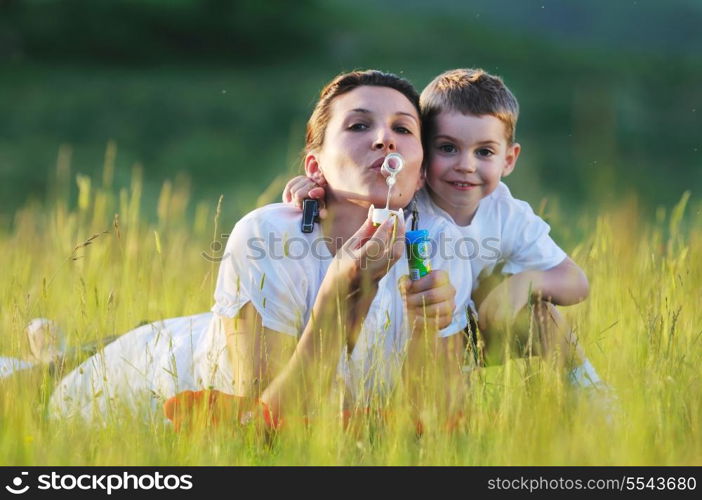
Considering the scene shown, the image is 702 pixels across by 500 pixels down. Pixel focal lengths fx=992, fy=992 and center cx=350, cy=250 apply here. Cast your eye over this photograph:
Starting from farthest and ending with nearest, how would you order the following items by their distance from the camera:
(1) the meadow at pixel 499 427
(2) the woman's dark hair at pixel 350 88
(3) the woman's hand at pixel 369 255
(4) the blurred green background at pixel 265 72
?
1. (4) the blurred green background at pixel 265 72
2. (2) the woman's dark hair at pixel 350 88
3. (3) the woman's hand at pixel 369 255
4. (1) the meadow at pixel 499 427

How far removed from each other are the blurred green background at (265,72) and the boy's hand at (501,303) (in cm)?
1312

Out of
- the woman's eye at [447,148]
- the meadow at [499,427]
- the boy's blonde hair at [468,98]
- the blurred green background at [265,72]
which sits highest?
the blurred green background at [265,72]

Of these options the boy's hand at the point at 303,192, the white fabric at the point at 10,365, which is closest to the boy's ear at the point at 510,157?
the boy's hand at the point at 303,192

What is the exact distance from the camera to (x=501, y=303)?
3611mm

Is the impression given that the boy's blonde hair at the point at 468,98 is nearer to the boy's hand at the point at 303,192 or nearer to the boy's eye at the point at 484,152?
the boy's eye at the point at 484,152

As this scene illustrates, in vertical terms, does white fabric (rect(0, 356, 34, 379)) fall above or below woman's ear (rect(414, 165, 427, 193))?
below

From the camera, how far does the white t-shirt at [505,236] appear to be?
3.75m

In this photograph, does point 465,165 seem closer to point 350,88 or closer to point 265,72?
point 350,88

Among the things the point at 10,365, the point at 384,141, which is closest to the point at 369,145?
the point at 384,141

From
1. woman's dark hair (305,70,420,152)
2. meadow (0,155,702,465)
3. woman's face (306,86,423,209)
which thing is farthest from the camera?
woman's dark hair (305,70,420,152)

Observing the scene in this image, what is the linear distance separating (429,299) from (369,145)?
0.55m

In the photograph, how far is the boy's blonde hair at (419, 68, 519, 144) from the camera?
3.67 metres

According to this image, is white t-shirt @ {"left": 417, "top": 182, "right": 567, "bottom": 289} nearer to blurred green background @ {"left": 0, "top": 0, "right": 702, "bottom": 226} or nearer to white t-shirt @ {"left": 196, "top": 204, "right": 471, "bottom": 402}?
white t-shirt @ {"left": 196, "top": 204, "right": 471, "bottom": 402}

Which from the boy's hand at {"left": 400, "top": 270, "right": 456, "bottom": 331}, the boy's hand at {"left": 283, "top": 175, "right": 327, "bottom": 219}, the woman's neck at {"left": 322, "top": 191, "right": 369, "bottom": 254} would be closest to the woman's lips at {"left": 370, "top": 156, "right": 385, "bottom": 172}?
the woman's neck at {"left": 322, "top": 191, "right": 369, "bottom": 254}
